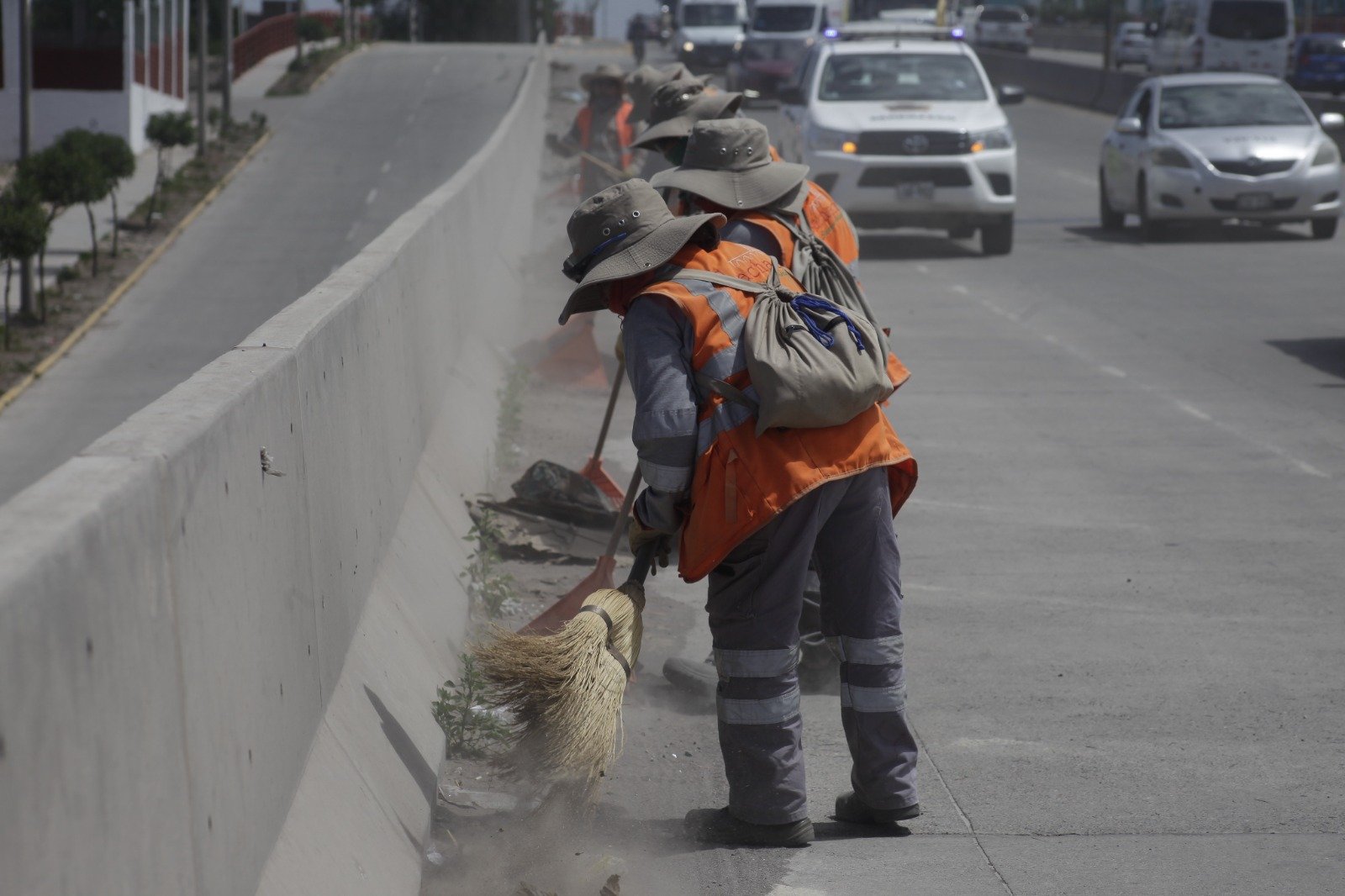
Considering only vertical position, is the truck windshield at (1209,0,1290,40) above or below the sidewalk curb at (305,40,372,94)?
above

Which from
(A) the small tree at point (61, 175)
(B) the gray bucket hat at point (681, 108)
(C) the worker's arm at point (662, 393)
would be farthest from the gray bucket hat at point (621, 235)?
(A) the small tree at point (61, 175)

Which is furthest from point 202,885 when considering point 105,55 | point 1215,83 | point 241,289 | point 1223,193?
point 105,55

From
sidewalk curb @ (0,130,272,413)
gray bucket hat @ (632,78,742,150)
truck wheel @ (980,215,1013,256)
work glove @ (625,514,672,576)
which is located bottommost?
sidewalk curb @ (0,130,272,413)

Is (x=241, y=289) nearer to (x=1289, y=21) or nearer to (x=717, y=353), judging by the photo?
(x=717, y=353)

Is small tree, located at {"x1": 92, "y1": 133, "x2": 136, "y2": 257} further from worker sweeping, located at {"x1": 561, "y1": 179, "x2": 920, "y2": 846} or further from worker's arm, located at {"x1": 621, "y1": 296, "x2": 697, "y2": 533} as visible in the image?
worker's arm, located at {"x1": 621, "y1": 296, "x2": 697, "y2": 533}

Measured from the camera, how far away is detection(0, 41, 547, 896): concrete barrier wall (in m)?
2.09

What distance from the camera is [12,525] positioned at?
2.15 m

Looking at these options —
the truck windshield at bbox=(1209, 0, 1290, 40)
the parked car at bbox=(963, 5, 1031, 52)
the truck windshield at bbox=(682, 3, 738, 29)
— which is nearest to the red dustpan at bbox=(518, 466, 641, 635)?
the truck windshield at bbox=(1209, 0, 1290, 40)

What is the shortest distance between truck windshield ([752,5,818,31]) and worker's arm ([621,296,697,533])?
44.5 m

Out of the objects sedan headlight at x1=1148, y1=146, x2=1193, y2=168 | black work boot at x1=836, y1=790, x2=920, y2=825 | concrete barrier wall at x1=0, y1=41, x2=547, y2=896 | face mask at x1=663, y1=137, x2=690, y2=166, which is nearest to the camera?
concrete barrier wall at x1=0, y1=41, x2=547, y2=896

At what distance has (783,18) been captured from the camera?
47625 mm

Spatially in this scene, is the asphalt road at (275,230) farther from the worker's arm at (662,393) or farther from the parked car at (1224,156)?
the parked car at (1224,156)

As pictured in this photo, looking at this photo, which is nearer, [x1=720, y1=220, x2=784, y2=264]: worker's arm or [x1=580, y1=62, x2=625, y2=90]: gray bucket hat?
[x1=720, y1=220, x2=784, y2=264]: worker's arm

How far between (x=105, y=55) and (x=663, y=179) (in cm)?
3627
